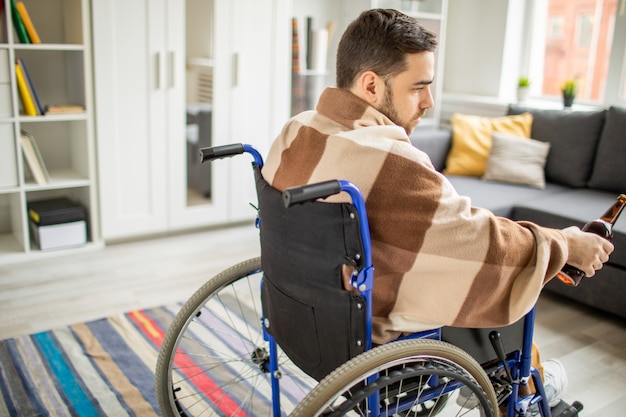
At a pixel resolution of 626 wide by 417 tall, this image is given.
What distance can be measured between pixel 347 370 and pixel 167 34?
2.47m

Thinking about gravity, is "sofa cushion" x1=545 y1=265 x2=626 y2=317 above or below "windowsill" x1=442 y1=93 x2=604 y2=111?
below

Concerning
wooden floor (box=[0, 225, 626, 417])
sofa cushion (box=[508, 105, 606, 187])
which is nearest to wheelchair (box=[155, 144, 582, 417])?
wooden floor (box=[0, 225, 626, 417])

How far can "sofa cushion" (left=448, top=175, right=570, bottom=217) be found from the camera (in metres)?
2.88

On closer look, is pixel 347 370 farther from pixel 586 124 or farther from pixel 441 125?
pixel 441 125

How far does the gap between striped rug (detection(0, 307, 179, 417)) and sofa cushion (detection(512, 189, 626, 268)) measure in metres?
1.62

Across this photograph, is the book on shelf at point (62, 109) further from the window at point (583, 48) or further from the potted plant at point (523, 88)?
the window at point (583, 48)

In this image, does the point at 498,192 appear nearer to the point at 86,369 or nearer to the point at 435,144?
the point at 435,144

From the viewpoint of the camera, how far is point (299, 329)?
4.46ft

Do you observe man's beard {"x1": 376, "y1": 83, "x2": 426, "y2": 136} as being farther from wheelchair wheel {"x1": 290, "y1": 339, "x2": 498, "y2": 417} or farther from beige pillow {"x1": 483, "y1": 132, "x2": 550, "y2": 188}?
beige pillow {"x1": 483, "y1": 132, "x2": 550, "y2": 188}

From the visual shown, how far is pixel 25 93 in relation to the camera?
297 centimetres

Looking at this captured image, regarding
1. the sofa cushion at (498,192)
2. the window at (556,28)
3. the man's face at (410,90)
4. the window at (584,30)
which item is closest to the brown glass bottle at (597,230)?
the man's face at (410,90)

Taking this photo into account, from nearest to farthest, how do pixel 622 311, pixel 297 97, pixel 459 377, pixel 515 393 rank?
pixel 459 377, pixel 515 393, pixel 622 311, pixel 297 97

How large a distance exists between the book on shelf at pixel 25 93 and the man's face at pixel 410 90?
7.24ft

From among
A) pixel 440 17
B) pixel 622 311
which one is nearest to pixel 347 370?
pixel 622 311
